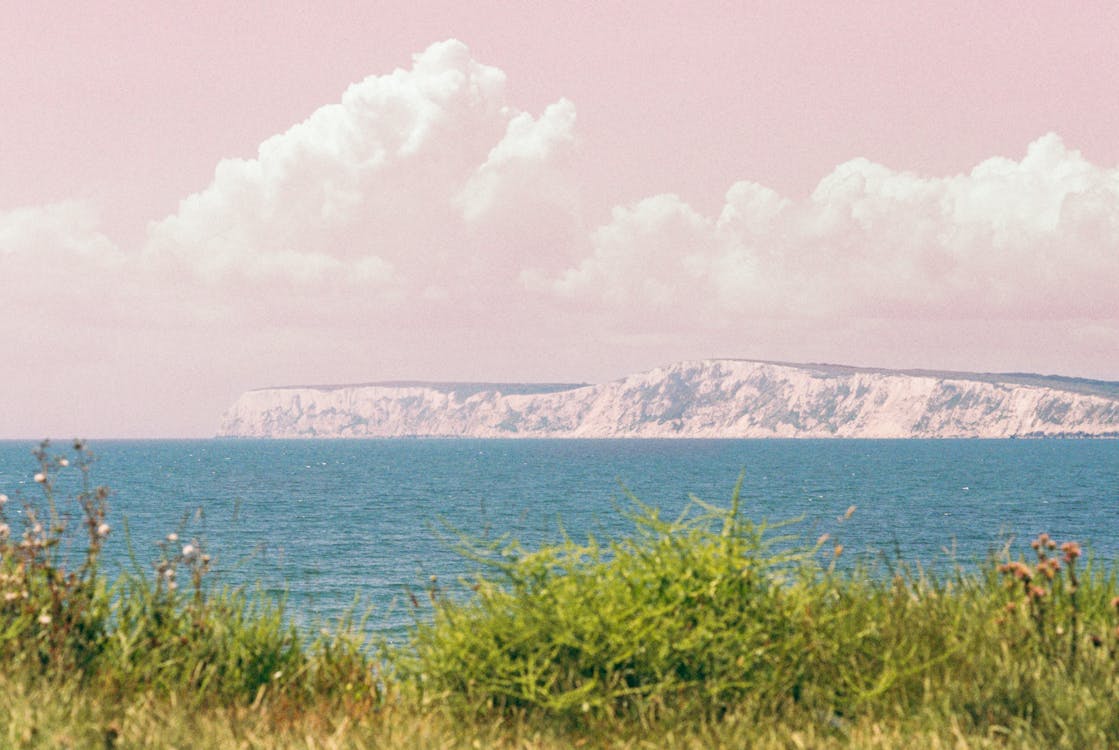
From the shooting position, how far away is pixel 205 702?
778 centimetres

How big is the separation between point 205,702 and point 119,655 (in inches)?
35.3

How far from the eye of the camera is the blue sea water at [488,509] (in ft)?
161

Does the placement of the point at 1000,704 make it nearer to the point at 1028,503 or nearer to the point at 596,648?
the point at 596,648

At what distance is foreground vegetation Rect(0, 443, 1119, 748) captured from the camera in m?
6.98

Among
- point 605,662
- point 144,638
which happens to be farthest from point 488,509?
point 605,662

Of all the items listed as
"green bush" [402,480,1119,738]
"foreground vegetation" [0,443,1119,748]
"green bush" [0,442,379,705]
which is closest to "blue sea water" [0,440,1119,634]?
Answer: "green bush" [0,442,379,705]

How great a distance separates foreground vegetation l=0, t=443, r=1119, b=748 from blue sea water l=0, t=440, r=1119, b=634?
818 cm

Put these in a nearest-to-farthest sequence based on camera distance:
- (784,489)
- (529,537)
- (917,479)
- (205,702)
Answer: (205,702) → (529,537) → (784,489) → (917,479)

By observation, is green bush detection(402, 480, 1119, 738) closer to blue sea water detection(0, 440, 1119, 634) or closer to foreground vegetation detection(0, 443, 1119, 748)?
foreground vegetation detection(0, 443, 1119, 748)

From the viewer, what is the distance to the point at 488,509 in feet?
271

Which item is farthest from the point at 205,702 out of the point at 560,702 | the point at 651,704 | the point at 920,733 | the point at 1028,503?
the point at 1028,503

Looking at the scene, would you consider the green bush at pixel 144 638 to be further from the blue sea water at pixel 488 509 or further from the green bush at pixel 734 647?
the blue sea water at pixel 488 509

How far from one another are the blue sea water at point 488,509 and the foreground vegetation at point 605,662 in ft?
26.8

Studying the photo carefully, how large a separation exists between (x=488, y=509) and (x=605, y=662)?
248 feet
